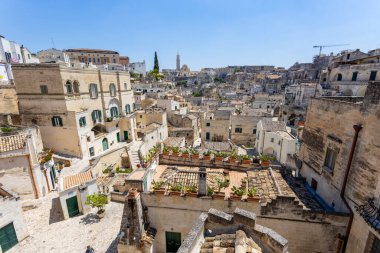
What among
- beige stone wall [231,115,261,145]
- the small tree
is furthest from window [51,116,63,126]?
beige stone wall [231,115,261,145]

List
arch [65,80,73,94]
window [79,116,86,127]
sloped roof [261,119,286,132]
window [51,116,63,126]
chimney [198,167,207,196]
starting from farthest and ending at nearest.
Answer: sloped roof [261,119,286,132], window [79,116,86,127], window [51,116,63,126], arch [65,80,73,94], chimney [198,167,207,196]

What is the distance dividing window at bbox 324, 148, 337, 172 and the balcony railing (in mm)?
2784

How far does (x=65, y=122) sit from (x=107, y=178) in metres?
9.59

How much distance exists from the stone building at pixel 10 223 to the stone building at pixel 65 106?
490 inches

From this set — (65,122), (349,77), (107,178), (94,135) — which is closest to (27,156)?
(107,178)

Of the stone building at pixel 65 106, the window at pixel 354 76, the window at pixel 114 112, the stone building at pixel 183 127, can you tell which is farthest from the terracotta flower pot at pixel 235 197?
the window at pixel 354 76

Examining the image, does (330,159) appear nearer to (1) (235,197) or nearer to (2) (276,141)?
(1) (235,197)

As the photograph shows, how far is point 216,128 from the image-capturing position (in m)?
35.7

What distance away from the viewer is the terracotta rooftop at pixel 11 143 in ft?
48.7

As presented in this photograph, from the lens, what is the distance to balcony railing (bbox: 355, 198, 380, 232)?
7.27 m

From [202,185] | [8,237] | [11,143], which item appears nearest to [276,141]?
[202,185]

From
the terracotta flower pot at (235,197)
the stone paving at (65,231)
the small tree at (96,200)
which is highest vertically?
the terracotta flower pot at (235,197)

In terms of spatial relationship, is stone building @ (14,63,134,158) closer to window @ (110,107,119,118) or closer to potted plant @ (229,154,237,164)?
window @ (110,107,119,118)

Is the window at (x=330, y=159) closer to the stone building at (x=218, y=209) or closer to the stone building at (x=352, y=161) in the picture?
the stone building at (x=352, y=161)
